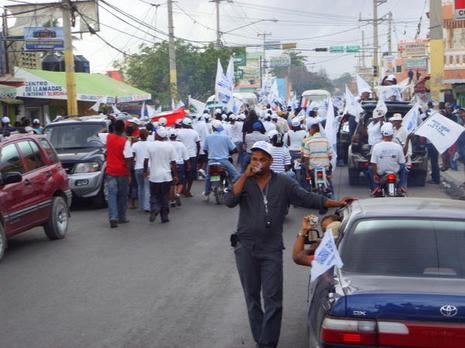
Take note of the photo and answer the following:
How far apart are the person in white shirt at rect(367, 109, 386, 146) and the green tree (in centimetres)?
3667

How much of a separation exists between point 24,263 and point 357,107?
40.9 feet

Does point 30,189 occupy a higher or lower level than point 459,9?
lower

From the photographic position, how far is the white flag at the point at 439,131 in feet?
48.9

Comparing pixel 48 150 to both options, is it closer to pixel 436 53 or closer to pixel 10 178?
Answer: pixel 10 178

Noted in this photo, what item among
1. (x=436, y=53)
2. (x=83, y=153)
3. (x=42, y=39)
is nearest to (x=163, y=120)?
(x=83, y=153)

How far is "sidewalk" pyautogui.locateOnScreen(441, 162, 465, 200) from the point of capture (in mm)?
18938

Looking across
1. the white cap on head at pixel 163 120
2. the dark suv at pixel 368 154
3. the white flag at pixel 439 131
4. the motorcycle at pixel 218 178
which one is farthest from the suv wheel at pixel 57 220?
the dark suv at pixel 368 154

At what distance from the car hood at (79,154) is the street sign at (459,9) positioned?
11597mm

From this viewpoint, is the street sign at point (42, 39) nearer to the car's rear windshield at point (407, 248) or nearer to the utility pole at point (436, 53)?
the utility pole at point (436, 53)

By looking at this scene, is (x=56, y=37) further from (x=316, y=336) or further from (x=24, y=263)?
(x=316, y=336)

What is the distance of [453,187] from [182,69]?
40.1 metres

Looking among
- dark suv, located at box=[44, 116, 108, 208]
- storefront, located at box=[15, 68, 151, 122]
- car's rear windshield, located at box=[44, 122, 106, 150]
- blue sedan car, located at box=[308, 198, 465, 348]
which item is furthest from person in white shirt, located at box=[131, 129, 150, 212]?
storefront, located at box=[15, 68, 151, 122]

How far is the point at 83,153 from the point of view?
699 inches

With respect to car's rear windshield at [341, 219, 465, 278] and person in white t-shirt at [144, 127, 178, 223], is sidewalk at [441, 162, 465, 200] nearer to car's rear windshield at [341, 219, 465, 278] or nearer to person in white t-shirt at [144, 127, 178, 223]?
person in white t-shirt at [144, 127, 178, 223]
